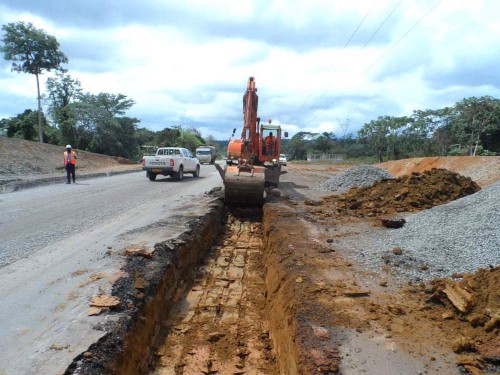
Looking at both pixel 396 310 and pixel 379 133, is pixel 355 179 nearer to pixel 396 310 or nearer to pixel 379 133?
pixel 396 310

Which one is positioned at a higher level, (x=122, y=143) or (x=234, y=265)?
(x=122, y=143)

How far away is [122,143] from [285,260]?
3931cm

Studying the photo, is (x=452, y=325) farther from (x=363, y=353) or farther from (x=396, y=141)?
(x=396, y=141)

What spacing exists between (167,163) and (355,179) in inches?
353

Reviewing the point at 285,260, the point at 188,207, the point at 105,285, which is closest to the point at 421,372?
the point at 285,260

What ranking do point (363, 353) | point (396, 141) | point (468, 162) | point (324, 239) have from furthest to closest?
point (396, 141) < point (468, 162) < point (324, 239) < point (363, 353)

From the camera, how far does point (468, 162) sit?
73.2 ft

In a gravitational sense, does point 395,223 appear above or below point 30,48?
below

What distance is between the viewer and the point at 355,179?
58.2 feet

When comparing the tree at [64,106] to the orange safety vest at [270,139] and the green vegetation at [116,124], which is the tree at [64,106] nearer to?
the green vegetation at [116,124]

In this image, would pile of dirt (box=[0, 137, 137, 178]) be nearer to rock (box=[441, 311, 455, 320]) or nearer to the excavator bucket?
the excavator bucket

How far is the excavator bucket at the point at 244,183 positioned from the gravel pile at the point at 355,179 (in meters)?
6.34

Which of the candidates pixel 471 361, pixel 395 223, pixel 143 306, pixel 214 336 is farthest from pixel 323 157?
pixel 471 361

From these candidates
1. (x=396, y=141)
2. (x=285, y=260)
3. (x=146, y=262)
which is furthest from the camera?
(x=396, y=141)
